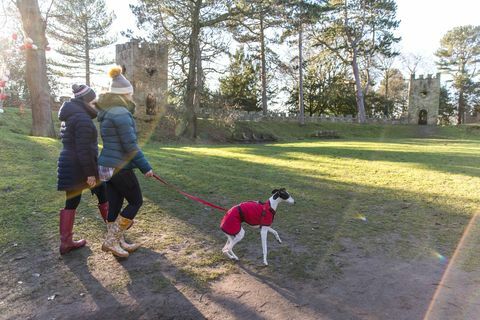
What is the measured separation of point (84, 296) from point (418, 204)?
5.40m

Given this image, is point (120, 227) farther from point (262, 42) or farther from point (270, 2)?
point (262, 42)

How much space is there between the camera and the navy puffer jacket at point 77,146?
4.06 metres

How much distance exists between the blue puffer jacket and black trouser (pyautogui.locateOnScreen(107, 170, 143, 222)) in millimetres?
110

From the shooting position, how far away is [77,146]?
4059mm

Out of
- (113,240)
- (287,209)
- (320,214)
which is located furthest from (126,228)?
(320,214)

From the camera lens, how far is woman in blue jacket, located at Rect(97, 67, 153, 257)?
3.92 meters

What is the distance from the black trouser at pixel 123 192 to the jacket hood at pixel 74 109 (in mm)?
830

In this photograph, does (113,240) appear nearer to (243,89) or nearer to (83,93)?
(83,93)

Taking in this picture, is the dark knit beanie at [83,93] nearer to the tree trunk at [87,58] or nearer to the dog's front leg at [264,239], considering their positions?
the dog's front leg at [264,239]

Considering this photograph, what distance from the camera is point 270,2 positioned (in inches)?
787

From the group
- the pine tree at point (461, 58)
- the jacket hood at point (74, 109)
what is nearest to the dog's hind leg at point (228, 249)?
the jacket hood at point (74, 109)

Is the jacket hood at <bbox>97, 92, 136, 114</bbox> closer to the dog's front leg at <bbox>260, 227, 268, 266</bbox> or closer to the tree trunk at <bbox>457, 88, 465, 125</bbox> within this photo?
the dog's front leg at <bbox>260, 227, 268, 266</bbox>

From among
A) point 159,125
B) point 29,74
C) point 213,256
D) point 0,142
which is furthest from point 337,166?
point 159,125

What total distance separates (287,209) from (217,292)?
2.79 metres
